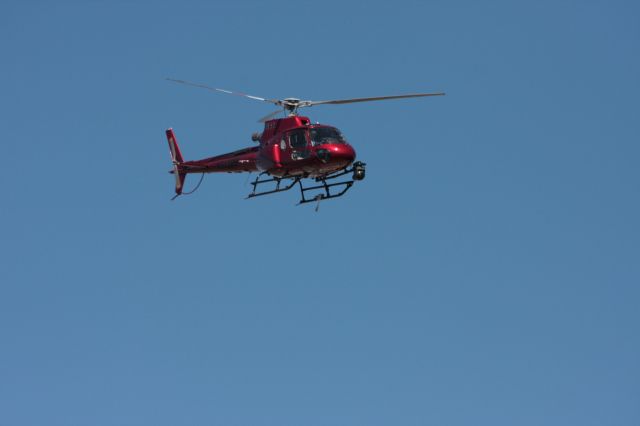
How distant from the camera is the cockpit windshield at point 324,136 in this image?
3419 centimetres

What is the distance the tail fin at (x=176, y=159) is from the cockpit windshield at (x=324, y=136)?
801 cm

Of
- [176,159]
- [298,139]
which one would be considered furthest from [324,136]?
[176,159]

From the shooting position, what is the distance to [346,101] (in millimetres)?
34406

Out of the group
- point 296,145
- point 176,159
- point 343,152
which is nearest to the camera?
point 343,152

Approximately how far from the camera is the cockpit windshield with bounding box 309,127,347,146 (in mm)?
34188

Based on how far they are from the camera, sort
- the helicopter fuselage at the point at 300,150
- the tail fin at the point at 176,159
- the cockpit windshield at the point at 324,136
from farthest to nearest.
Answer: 1. the tail fin at the point at 176,159
2. the cockpit windshield at the point at 324,136
3. the helicopter fuselage at the point at 300,150

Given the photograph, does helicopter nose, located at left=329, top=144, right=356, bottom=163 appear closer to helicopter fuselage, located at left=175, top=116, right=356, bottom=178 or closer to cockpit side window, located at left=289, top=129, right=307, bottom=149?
helicopter fuselage, located at left=175, top=116, right=356, bottom=178

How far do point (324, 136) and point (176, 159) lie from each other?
8.87 metres

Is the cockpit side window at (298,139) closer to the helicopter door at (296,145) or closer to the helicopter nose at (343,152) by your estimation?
the helicopter door at (296,145)

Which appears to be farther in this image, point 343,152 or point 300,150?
point 300,150

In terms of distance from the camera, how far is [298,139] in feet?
113

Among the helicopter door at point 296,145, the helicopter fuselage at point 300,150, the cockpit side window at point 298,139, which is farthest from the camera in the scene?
the cockpit side window at point 298,139

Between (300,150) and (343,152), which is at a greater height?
(300,150)

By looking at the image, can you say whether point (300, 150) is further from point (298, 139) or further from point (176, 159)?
point (176, 159)
